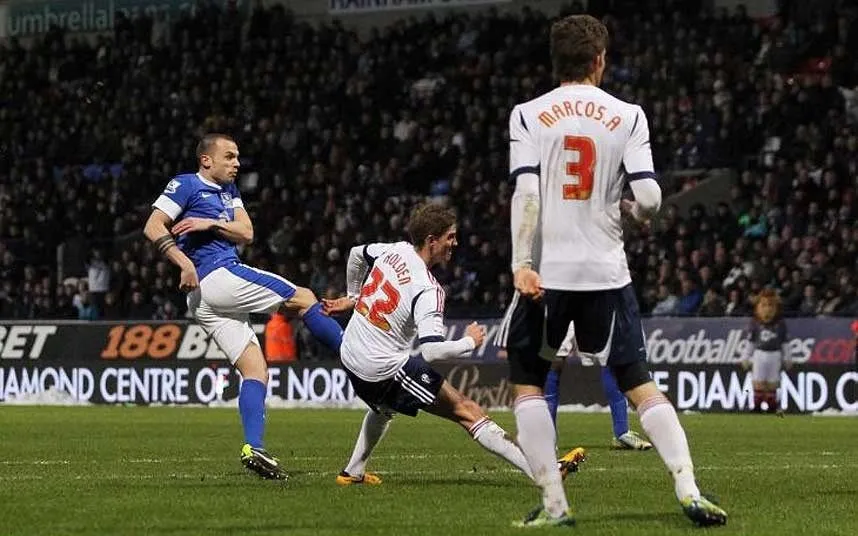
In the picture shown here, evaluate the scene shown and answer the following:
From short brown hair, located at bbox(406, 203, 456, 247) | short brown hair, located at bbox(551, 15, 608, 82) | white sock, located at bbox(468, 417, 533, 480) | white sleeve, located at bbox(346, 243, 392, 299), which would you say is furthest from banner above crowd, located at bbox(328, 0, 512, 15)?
short brown hair, located at bbox(551, 15, 608, 82)

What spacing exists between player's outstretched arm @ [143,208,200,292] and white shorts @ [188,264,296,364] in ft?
0.65

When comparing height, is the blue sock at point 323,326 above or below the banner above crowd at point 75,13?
below

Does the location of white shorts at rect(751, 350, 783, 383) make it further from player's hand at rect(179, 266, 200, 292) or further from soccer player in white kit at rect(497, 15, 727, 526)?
soccer player in white kit at rect(497, 15, 727, 526)

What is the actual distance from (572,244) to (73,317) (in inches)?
1060

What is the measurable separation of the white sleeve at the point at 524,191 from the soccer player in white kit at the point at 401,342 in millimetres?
2677

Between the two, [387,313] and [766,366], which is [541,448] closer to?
[387,313]

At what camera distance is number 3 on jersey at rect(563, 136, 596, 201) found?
27.0 feet

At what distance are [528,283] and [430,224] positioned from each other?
3.08 meters

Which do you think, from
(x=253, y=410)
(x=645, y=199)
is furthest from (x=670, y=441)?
(x=253, y=410)

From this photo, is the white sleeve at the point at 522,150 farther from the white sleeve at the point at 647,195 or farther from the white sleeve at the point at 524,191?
the white sleeve at the point at 647,195

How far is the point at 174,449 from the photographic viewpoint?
15570 mm

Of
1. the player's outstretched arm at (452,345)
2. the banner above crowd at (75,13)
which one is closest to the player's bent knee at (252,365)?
the player's outstretched arm at (452,345)

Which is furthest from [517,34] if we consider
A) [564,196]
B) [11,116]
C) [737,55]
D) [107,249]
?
[564,196]

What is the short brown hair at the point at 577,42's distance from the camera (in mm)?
8180
